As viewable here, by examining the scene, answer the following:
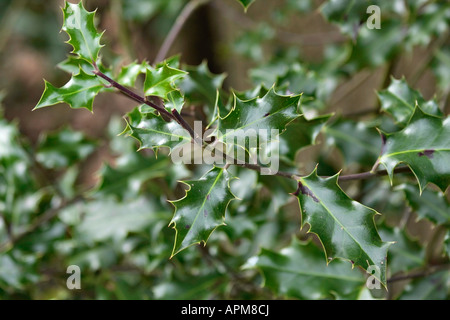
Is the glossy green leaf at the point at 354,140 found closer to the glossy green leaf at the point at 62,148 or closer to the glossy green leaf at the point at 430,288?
the glossy green leaf at the point at 430,288

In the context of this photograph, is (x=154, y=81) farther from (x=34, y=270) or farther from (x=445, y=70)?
(x=445, y=70)

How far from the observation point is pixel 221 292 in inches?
33.3

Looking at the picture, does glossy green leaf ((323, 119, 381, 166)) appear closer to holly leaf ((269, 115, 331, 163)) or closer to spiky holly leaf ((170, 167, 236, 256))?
holly leaf ((269, 115, 331, 163))

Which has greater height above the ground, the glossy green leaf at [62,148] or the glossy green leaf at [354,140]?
the glossy green leaf at [354,140]

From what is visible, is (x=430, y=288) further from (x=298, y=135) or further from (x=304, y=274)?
(x=298, y=135)

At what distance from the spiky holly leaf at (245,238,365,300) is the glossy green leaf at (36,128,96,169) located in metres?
0.50

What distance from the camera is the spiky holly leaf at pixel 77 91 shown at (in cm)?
52

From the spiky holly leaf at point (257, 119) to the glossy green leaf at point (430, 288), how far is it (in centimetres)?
39

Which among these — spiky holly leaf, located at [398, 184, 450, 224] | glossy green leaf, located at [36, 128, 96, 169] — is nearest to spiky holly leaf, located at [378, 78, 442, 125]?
spiky holly leaf, located at [398, 184, 450, 224]

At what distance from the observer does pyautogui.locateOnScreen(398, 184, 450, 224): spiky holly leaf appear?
72cm

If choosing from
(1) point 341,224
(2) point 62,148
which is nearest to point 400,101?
(1) point 341,224

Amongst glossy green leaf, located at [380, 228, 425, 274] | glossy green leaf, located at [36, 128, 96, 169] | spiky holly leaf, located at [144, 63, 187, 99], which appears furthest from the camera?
glossy green leaf, located at [36, 128, 96, 169]

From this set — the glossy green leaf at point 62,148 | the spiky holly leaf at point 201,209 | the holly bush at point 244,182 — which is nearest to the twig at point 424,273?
the holly bush at point 244,182
